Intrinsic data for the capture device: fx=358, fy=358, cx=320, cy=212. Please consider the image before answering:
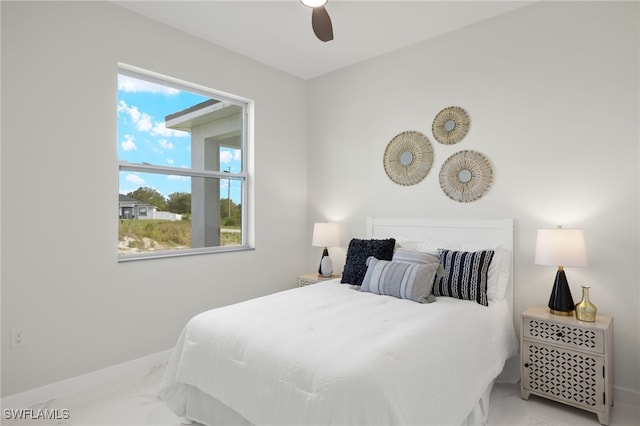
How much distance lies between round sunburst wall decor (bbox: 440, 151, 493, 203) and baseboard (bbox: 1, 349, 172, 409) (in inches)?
111

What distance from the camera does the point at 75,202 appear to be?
8.34ft

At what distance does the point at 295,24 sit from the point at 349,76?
1025 millimetres

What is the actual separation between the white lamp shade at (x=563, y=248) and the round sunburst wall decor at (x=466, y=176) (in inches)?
28.4

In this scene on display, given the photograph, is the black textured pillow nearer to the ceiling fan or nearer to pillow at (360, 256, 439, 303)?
pillow at (360, 256, 439, 303)

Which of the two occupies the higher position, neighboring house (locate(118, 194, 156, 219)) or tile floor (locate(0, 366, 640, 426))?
neighboring house (locate(118, 194, 156, 219))

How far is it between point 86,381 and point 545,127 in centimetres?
383

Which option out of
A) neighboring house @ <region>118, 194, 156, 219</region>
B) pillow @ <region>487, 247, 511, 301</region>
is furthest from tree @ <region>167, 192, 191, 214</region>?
pillow @ <region>487, 247, 511, 301</region>

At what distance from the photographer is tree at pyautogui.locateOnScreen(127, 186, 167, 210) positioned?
9.80 ft

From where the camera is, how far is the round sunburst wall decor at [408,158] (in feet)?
10.8

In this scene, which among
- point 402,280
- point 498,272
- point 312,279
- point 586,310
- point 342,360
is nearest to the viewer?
point 342,360

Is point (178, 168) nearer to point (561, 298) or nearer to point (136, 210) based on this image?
point (136, 210)

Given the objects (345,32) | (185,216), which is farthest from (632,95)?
(185,216)

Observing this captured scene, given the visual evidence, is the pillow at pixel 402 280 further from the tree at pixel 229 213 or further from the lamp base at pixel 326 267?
the tree at pixel 229 213

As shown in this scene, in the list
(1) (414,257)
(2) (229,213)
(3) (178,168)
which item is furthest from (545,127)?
(3) (178,168)
